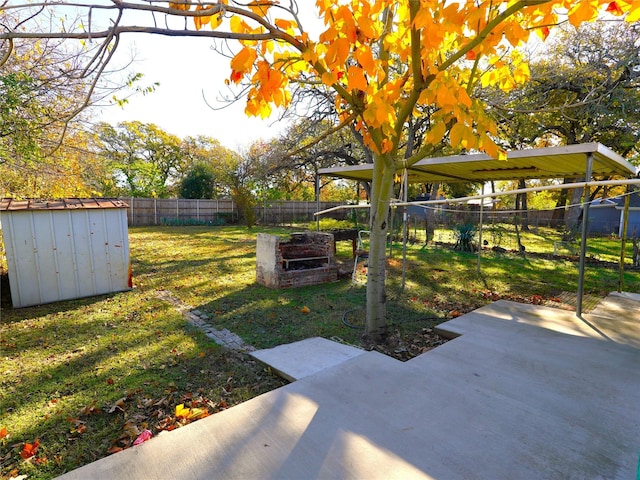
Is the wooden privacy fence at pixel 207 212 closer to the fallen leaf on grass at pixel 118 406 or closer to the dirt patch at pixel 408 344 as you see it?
the dirt patch at pixel 408 344

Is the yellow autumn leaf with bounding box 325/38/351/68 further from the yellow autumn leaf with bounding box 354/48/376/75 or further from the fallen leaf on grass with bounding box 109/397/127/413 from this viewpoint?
the fallen leaf on grass with bounding box 109/397/127/413

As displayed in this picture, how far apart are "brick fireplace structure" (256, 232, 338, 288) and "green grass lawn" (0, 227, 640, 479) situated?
297 millimetres

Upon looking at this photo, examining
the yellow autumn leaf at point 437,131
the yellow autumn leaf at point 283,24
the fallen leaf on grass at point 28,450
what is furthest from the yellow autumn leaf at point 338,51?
the fallen leaf on grass at point 28,450

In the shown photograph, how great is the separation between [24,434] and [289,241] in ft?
17.8

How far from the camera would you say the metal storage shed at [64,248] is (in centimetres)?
517

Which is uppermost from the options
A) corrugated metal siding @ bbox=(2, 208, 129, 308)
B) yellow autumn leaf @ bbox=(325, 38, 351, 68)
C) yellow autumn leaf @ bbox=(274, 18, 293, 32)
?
yellow autumn leaf @ bbox=(274, 18, 293, 32)

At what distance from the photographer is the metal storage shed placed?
5168mm

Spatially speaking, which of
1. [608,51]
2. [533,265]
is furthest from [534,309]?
[608,51]

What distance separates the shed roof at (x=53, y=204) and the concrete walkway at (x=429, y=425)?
16.3 feet

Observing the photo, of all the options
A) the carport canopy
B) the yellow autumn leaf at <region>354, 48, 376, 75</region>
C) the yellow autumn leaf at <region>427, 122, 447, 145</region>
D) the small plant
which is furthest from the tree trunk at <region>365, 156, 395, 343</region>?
the small plant

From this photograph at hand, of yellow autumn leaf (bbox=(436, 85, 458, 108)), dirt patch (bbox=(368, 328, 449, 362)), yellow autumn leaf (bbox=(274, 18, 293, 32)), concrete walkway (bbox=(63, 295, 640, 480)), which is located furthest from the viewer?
dirt patch (bbox=(368, 328, 449, 362))

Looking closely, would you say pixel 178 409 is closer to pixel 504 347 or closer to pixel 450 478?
pixel 450 478

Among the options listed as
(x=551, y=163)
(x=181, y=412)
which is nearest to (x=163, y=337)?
(x=181, y=412)

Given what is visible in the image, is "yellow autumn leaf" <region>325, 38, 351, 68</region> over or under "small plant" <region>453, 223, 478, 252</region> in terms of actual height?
over
